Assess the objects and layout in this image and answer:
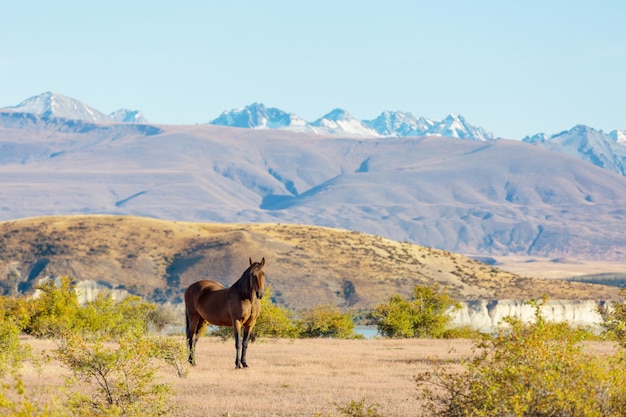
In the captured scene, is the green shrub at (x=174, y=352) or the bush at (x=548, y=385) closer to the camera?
the bush at (x=548, y=385)

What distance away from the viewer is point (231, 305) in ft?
93.2

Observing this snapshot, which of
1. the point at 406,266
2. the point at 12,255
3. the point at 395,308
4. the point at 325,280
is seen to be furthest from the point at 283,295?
the point at 395,308

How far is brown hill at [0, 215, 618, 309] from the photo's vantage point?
445ft

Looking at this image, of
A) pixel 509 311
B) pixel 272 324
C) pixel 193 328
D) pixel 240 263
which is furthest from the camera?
pixel 240 263

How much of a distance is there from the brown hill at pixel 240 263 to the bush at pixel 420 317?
77783 millimetres

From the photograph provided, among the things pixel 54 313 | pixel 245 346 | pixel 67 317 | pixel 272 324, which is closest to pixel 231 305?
pixel 245 346

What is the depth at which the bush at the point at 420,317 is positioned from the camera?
2008 inches

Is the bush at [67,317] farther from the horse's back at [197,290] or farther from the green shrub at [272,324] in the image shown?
the green shrub at [272,324]

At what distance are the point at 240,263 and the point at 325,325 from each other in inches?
3256

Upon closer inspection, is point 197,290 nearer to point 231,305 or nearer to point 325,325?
point 231,305

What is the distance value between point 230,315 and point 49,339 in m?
14.4

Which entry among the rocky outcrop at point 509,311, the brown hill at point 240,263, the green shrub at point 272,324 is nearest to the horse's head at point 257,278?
the green shrub at point 272,324

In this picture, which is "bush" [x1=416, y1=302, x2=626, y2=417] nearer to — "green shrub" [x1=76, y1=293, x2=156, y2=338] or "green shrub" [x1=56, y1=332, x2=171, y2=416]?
"green shrub" [x1=56, y1=332, x2=171, y2=416]

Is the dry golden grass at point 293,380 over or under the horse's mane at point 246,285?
under
